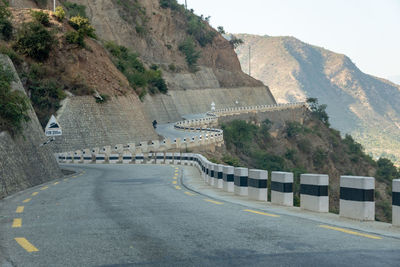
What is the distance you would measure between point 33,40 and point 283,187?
4666 centimetres

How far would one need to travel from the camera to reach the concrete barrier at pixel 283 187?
12977mm

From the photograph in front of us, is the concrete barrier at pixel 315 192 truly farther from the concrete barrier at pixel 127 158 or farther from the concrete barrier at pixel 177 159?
the concrete barrier at pixel 127 158

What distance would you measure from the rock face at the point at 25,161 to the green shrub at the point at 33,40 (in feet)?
87.1

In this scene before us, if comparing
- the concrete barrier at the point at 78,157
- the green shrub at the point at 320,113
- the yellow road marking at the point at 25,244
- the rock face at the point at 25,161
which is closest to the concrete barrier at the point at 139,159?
the concrete barrier at the point at 78,157

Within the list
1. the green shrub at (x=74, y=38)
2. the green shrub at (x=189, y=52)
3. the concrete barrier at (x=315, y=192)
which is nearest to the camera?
the concrete barrier at (x=315, y=192)

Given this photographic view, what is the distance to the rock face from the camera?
19.4 meters

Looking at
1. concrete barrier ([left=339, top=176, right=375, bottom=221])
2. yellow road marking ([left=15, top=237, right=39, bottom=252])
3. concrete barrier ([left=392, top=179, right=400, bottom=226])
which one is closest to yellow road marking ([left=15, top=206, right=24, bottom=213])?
yellow road marking ([left=15, top=237, right=39, bottom=252])

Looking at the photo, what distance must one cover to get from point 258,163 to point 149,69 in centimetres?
2801

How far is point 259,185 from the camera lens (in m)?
14.7

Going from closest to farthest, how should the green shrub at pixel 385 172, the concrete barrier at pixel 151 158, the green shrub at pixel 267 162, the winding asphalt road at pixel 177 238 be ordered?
the winding asphalt road at pixel 177 238
the concrete barrier at pixel 151 158
the green shrub at pixel 267 162
the green shrub at pixel 385 172

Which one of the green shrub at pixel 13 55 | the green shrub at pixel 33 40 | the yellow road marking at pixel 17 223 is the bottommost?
the yellow road marking at pixel 17 223

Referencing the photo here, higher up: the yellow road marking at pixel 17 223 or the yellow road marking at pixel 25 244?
the yellow road marking at pixel 25 244

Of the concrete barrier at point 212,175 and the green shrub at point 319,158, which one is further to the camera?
the green shrub at point 319,158

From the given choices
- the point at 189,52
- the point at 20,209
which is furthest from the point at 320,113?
the point at 20,209
